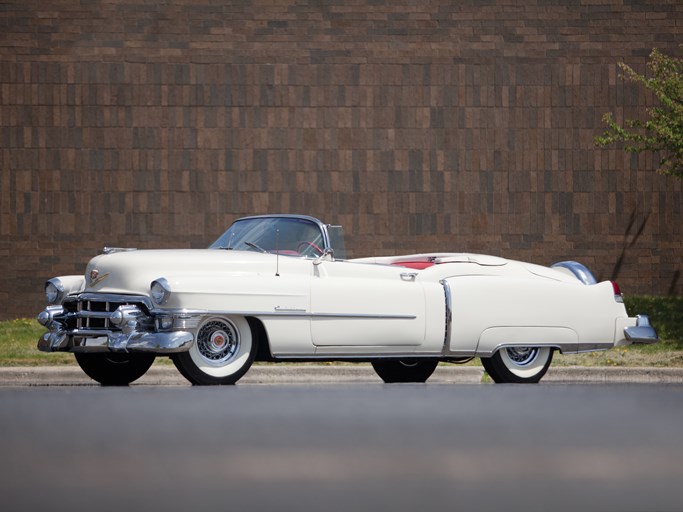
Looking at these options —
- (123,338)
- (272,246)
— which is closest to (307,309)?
(272,246)

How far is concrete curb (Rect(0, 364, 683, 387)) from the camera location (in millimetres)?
13398

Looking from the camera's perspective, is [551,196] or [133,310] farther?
[551,196]

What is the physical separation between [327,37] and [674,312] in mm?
8069

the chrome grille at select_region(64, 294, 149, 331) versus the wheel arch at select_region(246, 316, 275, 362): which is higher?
the chrome grille at select_region(64, 294, 149, 331)

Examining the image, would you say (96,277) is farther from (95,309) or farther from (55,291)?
(55,291)

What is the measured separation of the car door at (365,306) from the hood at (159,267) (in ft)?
1.65

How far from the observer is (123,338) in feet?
32.0

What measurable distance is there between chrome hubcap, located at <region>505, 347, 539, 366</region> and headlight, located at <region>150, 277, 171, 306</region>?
3.31 m

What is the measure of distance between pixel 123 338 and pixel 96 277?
35.2 inches

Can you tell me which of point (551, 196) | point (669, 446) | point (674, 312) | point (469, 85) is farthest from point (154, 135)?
point (669, 446)

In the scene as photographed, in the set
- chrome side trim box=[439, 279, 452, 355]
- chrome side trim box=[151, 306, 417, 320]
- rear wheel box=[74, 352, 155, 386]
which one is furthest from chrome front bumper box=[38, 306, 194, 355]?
chrome side trim box=[439, 279, 452, 355]

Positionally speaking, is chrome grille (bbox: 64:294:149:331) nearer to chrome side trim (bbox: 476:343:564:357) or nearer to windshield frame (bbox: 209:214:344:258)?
windshield frame (bbox: 209:214:344:258)

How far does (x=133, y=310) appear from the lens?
9789 millimetres

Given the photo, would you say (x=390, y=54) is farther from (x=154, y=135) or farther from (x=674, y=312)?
(x=674, y=312)
